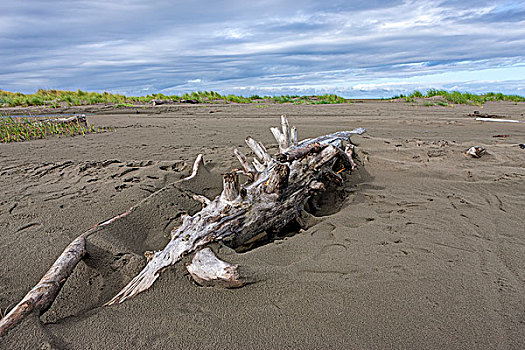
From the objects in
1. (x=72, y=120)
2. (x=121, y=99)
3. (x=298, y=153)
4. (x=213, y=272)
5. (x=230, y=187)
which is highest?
(x=121, y=99)

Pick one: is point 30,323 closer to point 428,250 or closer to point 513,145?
point 428,250

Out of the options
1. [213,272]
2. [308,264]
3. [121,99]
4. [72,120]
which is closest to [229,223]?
[213,272]

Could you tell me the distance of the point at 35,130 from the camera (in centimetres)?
953

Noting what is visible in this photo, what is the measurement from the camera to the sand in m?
2.01

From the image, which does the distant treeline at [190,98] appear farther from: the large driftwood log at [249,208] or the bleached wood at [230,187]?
the bleached wood at [230,187]

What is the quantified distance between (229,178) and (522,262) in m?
2.50

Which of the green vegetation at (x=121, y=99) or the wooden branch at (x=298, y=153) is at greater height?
the green vegetation at (x=121, y=99)

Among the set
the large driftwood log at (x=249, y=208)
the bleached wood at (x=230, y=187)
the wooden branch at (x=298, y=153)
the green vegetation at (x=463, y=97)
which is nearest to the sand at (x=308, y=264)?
the large driftwood log at (x=249, y=208)

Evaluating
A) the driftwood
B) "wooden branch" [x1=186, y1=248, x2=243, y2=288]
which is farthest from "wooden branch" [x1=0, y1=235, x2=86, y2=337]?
"wooden branch" [x1=186, y1=248, x2=243, y2=288]

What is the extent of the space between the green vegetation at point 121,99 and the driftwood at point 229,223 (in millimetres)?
16309

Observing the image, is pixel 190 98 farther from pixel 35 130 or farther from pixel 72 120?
pixel 35 130

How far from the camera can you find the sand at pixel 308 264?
2012mm

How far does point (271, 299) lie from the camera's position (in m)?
2.28

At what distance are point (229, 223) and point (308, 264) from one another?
76cm
